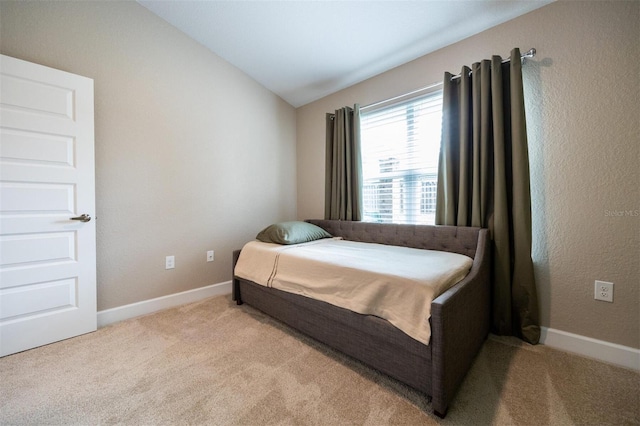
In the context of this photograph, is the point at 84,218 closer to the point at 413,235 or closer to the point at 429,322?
the point at 429,322

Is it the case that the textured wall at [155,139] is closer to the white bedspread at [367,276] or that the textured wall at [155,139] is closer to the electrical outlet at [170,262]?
the electrical outlet at [170,262]

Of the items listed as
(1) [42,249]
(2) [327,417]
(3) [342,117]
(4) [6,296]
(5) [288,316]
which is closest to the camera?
(2) [327,417]

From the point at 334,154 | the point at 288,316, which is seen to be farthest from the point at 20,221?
the point at 334,154

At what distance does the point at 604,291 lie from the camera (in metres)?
1.59

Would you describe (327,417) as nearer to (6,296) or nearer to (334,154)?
(6,296)

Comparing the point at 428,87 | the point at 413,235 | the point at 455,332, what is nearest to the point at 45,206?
the point at 455,332

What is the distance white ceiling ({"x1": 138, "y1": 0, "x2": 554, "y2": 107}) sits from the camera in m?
1.90

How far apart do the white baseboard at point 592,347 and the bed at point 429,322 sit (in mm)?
409

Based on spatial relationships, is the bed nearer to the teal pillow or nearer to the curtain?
the teal pillow

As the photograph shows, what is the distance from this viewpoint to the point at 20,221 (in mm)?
1668

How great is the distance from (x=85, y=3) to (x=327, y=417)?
10.8ft

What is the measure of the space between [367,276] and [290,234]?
1114 mm

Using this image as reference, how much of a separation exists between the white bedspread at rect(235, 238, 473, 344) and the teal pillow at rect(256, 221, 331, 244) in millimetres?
98
